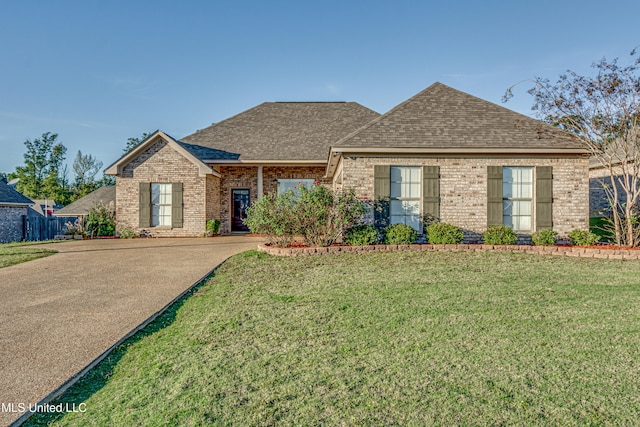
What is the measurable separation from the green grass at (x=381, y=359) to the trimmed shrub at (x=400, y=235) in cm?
364

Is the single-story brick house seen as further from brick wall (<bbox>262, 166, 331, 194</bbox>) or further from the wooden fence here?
the wooden fence

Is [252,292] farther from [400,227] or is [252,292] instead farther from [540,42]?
[540,42]

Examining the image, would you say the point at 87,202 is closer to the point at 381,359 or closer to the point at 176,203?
the point at 176,203

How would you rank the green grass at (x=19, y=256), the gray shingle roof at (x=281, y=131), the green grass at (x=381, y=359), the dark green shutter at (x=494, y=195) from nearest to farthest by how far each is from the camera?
the green grass at (x=381, y=359)
the green grass at (x=19, y=256)
the dark green shutter at (x=494, y=195)
the gray shingle roof at (x=281, y=131)

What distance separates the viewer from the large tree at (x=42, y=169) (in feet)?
122

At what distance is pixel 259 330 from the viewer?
4199 millimetres

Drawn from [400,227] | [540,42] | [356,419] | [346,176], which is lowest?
[356,419]

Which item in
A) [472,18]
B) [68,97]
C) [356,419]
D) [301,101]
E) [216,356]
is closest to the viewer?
[356,419]

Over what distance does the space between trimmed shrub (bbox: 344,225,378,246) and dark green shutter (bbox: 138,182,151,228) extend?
888 cm

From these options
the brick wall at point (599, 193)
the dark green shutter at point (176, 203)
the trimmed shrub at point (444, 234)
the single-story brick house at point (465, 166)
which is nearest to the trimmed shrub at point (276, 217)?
the single-story brick house at point (465, 166)

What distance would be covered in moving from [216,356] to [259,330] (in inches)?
29.6

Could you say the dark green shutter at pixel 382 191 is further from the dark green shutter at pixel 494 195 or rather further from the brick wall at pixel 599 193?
the brick wall at pixel 599 193

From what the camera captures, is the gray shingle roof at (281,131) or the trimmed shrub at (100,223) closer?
the trimmed shrub at (100,223)

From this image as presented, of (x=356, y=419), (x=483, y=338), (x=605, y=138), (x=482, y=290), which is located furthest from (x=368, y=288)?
(x=605, y=138)
